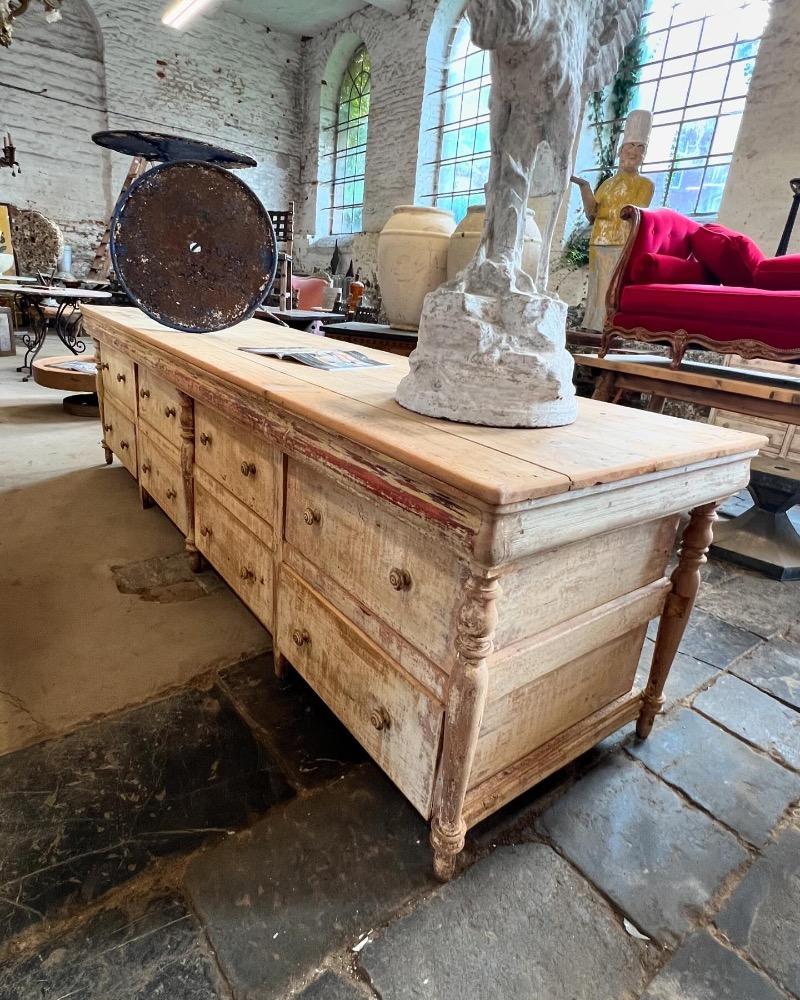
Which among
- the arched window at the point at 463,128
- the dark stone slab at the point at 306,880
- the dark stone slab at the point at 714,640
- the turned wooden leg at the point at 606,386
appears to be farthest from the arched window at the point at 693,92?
the dark stone slab at the point at 306,880

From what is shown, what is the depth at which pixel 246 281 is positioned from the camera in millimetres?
2197

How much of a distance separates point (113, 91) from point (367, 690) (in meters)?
11.7

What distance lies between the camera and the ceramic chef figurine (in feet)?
16.4

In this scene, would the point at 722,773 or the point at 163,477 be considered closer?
the point at 722,773

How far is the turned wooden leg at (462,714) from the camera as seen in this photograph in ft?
2.80

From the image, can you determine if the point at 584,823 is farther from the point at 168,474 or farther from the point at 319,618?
the point at 168,474

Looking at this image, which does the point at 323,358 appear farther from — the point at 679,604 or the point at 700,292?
the point at 700,292

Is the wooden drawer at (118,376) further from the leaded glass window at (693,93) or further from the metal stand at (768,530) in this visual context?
the leaded glass window at (693,93)

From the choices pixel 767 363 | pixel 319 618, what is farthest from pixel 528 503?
pixel 767 363

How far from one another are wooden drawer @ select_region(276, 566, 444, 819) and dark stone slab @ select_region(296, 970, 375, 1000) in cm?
28

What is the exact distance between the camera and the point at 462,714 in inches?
36.5

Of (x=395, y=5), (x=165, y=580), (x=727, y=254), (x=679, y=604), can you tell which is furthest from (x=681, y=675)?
(x=395, y=5)

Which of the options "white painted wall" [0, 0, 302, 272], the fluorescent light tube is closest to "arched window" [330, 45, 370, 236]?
"white painted wall" [0, 0, 302, 272]

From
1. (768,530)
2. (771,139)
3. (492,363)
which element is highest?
(771,139)
